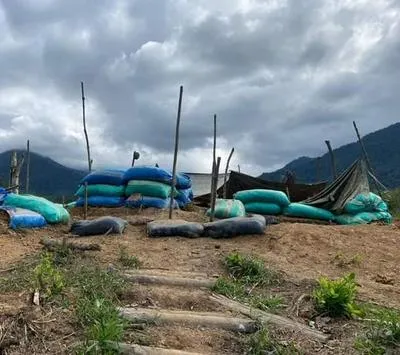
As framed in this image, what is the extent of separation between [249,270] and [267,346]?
4.77 ft

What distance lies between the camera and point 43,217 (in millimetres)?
7188

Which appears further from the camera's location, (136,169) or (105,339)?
(136,169)

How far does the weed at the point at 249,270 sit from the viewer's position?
15.0ft

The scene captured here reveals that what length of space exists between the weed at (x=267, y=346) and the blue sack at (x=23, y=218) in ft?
13.8

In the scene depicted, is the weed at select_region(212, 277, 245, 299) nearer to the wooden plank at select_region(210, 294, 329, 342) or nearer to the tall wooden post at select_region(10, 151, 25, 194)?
the wooden plank at select_region(210, 294, 329, 342)

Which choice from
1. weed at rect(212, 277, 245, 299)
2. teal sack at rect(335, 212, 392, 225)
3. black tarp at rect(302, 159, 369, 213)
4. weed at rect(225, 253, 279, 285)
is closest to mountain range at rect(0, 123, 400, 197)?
black tarp at rect(302, 159, 369, 213)

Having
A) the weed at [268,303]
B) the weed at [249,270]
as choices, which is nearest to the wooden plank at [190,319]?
the weed at [268,303]

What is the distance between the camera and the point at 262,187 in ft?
36.2

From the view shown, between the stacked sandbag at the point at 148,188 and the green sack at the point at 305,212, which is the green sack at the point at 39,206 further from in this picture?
the green sack at the point at 305,212

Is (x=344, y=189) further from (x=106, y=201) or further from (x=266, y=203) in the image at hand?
(x=106, y=201)

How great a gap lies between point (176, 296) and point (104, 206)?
5312 mm

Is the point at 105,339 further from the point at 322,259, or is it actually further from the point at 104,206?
the point at 104,206

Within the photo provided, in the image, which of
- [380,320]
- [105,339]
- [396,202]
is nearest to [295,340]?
[380,320]

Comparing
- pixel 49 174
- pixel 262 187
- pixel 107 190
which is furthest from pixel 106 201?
pixel 49 174
